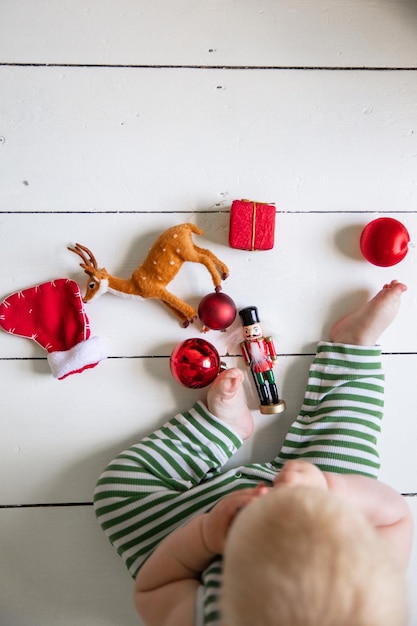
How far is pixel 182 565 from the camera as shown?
0.62 meters

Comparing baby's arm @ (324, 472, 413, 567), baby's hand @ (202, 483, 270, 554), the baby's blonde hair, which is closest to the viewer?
the baby's blonde hair

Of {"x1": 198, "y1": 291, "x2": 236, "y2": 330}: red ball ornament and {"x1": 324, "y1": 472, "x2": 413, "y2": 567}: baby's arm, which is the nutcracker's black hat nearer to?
{"x1": 198, "y1": 291, "x2": 236, "y2": 330}: red ball ornament

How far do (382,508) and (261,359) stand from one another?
23cm

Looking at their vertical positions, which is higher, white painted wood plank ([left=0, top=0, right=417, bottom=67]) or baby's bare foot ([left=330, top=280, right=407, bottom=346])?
white painted wood plank ([left=0, top=0, right=417, bottom=67])

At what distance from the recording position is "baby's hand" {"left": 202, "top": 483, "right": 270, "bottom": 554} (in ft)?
1.83

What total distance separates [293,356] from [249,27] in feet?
1.50

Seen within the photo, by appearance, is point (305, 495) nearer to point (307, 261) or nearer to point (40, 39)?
point (307, 261)

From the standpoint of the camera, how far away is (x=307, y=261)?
814mm

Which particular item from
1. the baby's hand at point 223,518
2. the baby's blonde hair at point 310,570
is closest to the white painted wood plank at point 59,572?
the baby's hand at point 223,518

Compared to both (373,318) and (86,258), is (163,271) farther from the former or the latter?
(373,318)

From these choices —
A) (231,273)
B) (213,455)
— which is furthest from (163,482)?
(231,273)

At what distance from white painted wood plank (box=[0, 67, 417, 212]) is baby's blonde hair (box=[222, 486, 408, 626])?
0.47 m

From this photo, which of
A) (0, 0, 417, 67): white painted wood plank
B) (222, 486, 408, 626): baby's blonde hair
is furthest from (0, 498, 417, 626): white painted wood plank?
(0, 0, 417, 67): white painted wood plank

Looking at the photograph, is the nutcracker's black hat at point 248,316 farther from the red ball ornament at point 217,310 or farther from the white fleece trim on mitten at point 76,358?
the white fleece trim on mitten at point 76,358
